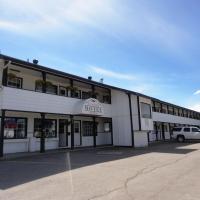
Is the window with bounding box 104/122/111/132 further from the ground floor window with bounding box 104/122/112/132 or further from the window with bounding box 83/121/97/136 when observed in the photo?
the window with bounding box 83/121/97/136

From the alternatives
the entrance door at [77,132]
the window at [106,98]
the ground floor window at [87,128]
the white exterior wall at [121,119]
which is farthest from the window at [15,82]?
the window at [106,98]

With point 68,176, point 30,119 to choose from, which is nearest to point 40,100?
point 30,119

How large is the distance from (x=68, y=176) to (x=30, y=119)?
10.7m

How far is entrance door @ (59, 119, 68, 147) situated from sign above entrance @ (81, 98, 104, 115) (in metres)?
2.78

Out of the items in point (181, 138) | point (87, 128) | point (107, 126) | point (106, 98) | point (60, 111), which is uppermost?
point (106, 98)

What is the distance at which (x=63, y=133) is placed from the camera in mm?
22062

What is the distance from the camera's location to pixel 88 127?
81.1 feet

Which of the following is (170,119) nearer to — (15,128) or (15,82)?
(15,128)

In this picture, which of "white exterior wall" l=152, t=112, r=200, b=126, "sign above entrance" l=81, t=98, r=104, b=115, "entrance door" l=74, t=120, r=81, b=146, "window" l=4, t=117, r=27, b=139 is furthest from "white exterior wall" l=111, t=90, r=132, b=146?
"window" l=4, t=117, r=27, b=139

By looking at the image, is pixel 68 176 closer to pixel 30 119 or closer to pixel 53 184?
pixel 53 184

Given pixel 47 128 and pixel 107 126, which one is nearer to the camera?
pixel 47 128

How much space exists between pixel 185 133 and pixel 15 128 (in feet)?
71.5

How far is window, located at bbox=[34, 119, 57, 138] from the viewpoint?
19422 mm

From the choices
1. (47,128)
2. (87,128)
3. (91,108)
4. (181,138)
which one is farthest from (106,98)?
(181,138)
